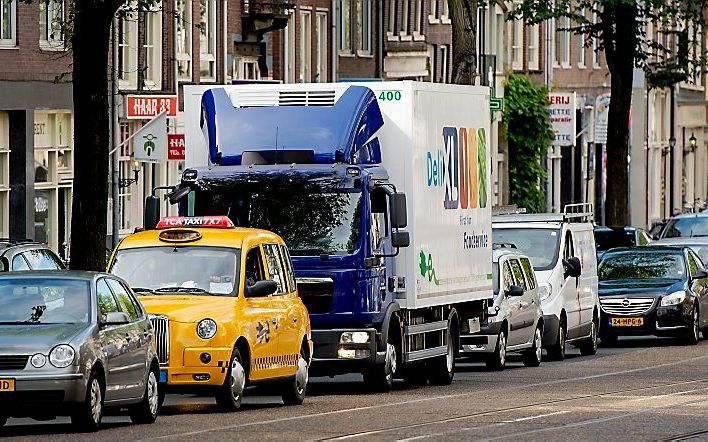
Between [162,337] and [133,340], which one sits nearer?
[133,340]

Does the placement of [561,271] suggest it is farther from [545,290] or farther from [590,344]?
[590,344]

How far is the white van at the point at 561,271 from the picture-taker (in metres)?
34.0

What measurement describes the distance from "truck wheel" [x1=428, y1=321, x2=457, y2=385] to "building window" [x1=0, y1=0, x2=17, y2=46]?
58.0 feet

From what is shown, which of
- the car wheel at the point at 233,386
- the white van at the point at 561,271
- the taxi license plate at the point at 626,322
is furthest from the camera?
the taxi license plate at the point at 626,322

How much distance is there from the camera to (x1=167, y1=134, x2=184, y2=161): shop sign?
40287 millimetres

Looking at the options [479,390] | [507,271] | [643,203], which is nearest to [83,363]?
[479,390]

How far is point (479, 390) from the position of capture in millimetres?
25797

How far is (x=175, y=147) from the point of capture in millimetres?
40781

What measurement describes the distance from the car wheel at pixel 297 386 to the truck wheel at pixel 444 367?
433cm

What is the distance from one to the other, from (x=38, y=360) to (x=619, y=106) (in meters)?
34.7

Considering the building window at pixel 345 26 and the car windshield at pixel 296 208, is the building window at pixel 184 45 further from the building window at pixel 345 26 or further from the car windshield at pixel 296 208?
the car windshield at pixel 296 208

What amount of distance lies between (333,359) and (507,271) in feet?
24.0

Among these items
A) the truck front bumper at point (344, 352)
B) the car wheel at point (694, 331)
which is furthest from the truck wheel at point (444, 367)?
the car wheel at point (694, 331)

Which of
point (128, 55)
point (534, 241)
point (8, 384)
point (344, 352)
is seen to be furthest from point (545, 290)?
point (128, 55)
